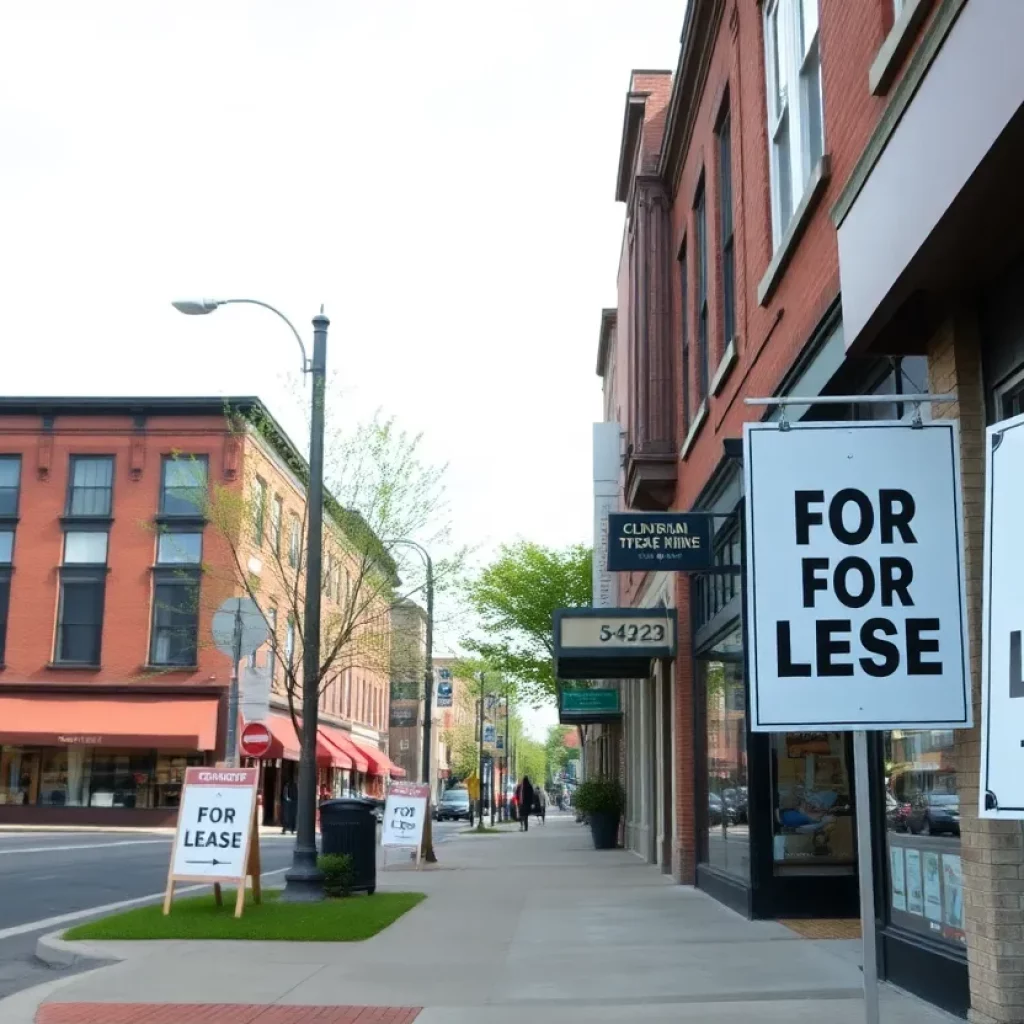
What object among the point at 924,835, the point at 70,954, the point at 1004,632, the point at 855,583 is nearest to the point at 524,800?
the point at 70,954

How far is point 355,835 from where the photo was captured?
15.6 meters

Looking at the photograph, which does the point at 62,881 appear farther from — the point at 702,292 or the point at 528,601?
the point at 528,601

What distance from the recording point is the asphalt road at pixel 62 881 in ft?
37.8

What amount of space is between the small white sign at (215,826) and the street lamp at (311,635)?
1647 millimetres

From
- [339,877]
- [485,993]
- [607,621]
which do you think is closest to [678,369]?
[607,621]

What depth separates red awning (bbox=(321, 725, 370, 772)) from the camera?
52.4m

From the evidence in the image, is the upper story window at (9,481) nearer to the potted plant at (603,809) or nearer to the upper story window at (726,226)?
the potted plant at (603,809)

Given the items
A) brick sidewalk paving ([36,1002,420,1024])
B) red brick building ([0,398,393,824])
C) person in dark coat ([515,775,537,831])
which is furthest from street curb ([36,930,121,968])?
person in dark coat ([515,775,537,831])

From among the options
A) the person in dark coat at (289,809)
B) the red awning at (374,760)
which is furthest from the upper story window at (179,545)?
the red awning at (374,760)

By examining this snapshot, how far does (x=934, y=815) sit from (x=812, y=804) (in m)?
4.82

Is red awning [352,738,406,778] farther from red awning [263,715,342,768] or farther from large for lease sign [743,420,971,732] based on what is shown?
large for lease sign [743,420,971,732]

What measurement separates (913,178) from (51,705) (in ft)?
135

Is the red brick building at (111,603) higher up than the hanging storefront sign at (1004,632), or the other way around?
the red brick building at (111,603)

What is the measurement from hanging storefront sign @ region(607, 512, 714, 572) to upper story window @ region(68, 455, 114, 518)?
3357cm
